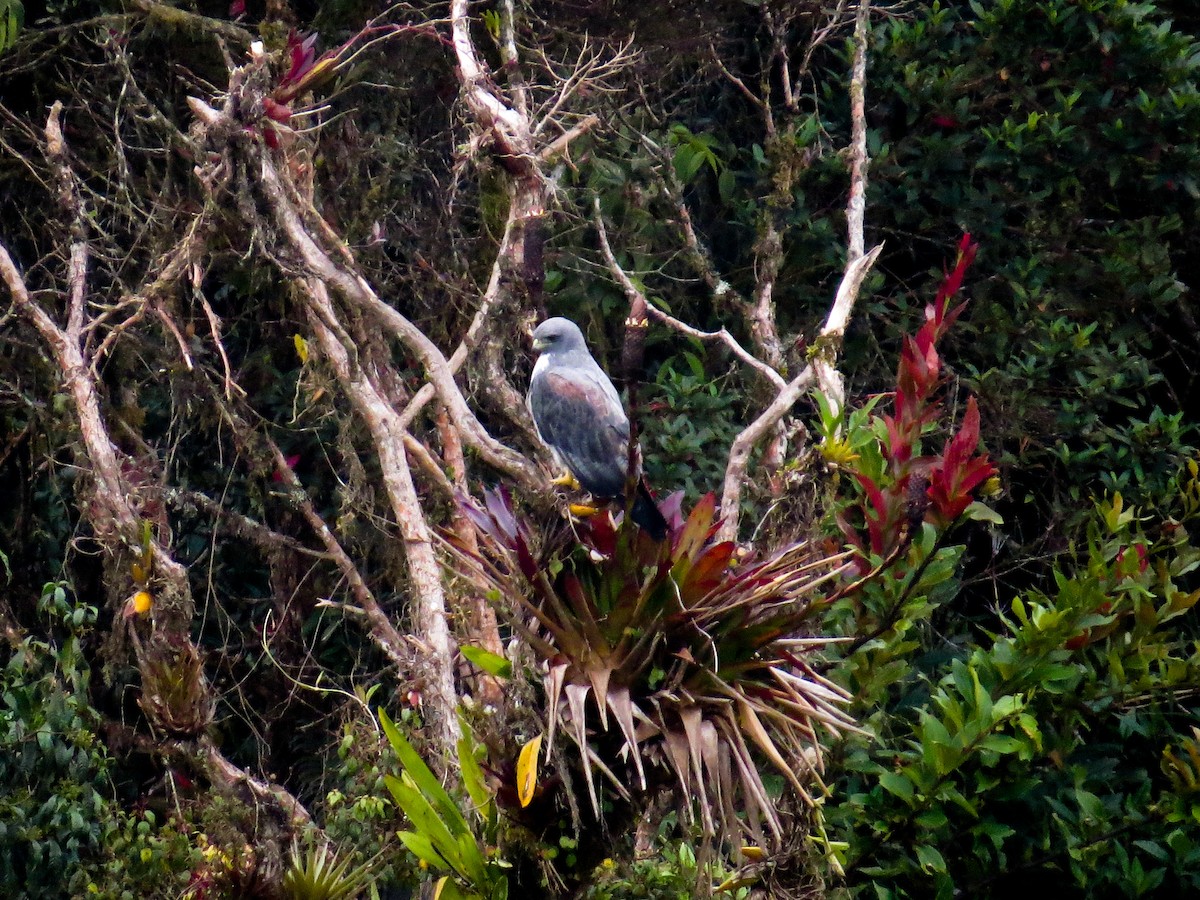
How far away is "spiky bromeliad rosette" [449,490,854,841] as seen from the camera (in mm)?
2727

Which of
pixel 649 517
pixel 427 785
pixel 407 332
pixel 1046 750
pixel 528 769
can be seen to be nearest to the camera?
pixel 528 769

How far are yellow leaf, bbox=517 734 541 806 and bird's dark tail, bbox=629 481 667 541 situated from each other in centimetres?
52

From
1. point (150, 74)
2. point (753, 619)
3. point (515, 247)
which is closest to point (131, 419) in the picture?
point (150, 74)

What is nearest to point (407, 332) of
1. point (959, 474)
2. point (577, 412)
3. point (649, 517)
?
point (577, 412)

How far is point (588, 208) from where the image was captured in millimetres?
6027

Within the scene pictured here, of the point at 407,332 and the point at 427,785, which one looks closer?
the point at 427,785

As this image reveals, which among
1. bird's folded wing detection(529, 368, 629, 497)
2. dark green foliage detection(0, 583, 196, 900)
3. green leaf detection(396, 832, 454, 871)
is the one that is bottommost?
dark green foliage detection(0, 583, 196, 900)

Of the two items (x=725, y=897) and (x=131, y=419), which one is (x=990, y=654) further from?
(x=131, y=419)

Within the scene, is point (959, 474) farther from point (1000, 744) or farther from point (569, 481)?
point (569, 481)

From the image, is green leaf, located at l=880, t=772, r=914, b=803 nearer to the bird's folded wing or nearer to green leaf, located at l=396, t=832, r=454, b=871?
the bird's folded wing

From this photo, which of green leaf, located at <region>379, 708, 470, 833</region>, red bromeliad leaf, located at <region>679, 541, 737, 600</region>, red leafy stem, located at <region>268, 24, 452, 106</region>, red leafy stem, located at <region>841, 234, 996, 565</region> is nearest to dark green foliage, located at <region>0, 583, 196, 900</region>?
green leaf, located at <region>379, 708, 470, 833</region>

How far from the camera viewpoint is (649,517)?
2959 millimetres

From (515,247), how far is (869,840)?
2247 mm

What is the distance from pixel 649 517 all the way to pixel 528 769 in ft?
2.05
